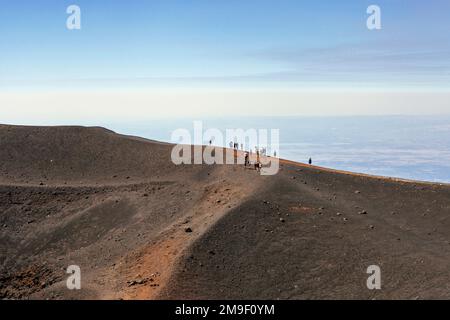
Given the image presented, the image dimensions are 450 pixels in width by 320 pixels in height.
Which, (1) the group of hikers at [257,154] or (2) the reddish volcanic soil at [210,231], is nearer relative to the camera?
(2) the reddish volcanic soil at [210,231]

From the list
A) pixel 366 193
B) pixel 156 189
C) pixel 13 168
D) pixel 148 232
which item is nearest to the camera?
pixel 148 232

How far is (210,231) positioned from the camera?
70.1ft

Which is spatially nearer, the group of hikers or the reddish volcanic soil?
the reddish volcanic soil

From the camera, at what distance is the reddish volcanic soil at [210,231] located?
18219 mm

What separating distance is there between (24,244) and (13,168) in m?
10.7

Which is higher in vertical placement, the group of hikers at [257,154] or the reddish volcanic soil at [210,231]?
the group of hikers at [257,154]

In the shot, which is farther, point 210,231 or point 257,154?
point 257,154

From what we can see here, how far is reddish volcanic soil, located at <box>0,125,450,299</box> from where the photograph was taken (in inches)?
717

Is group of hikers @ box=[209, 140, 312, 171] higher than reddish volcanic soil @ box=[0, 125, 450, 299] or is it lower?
higher
